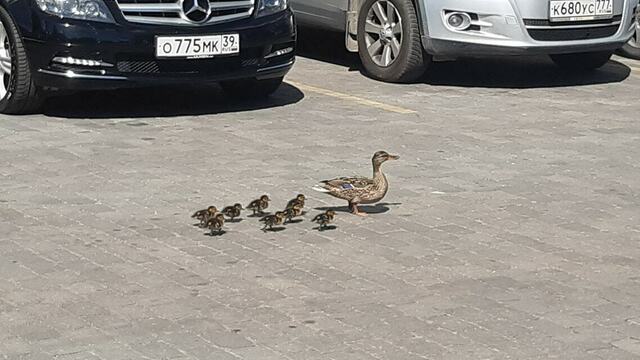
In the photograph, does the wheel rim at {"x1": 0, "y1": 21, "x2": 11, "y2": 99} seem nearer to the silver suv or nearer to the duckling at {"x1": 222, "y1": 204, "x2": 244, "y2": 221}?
the silver suv

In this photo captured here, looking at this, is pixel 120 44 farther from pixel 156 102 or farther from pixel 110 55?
pixel 156 102

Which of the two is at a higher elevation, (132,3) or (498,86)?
(132,3)

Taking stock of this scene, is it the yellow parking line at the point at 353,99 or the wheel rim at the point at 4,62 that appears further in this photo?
the yellow parking line at the point at 353,99

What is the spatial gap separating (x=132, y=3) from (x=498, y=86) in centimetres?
352

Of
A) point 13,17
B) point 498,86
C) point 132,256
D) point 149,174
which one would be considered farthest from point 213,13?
point 132,256

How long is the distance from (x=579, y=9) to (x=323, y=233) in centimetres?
502

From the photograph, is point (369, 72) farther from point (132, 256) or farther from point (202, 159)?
point (132, 256)

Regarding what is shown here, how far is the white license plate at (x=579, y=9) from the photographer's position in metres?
12.6

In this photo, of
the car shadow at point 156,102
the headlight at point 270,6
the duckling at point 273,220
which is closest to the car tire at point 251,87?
the car shadow at point 156,102

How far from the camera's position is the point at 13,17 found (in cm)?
1105

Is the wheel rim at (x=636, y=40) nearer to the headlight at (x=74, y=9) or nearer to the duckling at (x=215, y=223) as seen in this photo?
the headlight at (x=74, y=9)

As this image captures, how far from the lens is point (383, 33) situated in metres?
13.1

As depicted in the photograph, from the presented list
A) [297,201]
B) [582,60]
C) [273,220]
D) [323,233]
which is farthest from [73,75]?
[582,60]

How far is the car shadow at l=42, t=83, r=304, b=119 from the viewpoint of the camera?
38.2 ft
